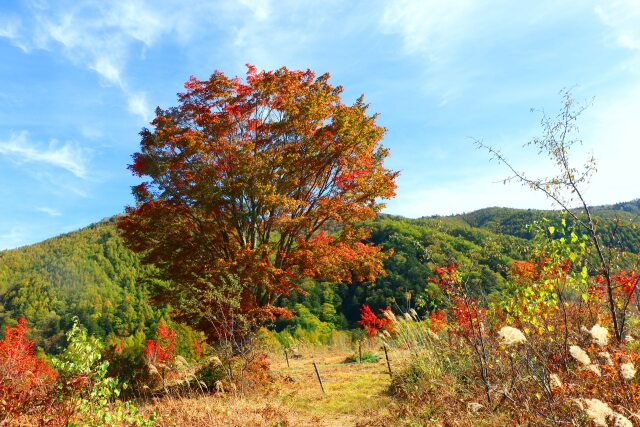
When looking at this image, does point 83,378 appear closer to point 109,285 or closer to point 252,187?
point 252,187

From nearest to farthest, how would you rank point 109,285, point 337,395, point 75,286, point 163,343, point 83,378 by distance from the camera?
point 83,378 → point 337,395 → point 163,343 → point 75,286 → point 109,285

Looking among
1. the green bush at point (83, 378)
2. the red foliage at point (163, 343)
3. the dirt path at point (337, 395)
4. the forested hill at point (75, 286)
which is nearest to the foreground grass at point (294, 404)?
the dirt path at point (337, 395)

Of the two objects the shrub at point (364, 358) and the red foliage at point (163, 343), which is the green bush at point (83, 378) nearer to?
the red foliage at point (163, 343)

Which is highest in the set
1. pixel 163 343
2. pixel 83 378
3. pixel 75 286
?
pixel 75 286

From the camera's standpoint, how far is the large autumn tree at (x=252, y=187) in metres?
10.8

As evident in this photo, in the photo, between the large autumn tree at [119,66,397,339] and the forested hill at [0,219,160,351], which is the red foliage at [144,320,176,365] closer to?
the large autumn tree at [119,66,397,339]

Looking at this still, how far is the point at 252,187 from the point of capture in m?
10.5

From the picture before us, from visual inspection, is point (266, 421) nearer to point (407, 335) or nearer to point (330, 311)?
point (407, 335)

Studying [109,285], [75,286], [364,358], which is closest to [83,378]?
[364,358]

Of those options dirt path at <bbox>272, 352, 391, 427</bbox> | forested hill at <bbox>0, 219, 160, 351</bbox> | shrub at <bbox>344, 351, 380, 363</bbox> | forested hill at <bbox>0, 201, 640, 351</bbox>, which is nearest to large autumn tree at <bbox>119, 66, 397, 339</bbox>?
dirt path at <bbox>272, 352, 391, 427</bbox>

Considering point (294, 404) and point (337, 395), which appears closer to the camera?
point (294, 404)

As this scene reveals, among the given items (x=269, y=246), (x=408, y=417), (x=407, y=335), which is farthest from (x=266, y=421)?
(x=269, y=246)

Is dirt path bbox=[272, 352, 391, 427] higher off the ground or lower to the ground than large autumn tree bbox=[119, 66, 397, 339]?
lower

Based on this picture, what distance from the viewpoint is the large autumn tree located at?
10.8 m
